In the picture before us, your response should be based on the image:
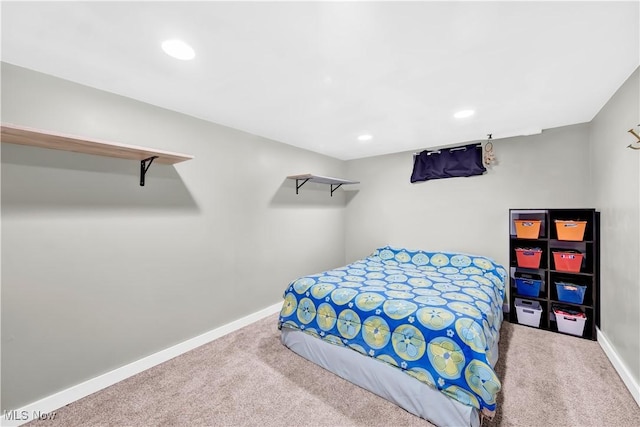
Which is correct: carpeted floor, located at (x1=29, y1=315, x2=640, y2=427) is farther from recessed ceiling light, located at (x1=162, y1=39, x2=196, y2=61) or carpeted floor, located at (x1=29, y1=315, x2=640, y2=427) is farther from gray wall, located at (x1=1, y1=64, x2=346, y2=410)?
recessed ceiling light, located at (x1=162, y1=39, x2=196, y2=61)

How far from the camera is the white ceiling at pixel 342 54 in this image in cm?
125

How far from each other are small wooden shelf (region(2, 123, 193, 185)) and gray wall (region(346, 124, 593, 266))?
10.0ft

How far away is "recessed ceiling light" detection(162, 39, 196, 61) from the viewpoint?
1.48 metres

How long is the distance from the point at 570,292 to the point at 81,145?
448 cm

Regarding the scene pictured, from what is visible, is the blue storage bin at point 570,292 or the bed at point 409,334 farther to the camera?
the blue storage bin at point 570,292

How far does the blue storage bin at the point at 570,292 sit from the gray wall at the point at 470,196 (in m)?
0.58

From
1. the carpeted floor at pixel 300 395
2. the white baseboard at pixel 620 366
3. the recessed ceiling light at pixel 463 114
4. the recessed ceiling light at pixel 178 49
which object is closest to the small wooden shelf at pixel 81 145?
the recessed ceiling light at pixel 178 49

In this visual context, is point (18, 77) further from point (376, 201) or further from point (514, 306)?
point (514, 306)

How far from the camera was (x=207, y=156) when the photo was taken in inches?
106

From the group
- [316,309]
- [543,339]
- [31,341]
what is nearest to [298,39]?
[316,309]

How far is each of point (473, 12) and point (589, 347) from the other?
3.13m

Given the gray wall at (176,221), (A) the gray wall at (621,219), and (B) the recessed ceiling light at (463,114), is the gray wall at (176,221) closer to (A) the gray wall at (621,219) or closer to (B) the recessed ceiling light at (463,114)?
(A) the gray wall at (621,219)

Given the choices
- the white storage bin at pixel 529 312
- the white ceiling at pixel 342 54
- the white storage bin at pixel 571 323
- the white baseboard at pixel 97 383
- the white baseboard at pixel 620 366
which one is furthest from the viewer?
the white storage bin at pixel 529 312

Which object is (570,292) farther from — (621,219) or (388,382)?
(388,382)
